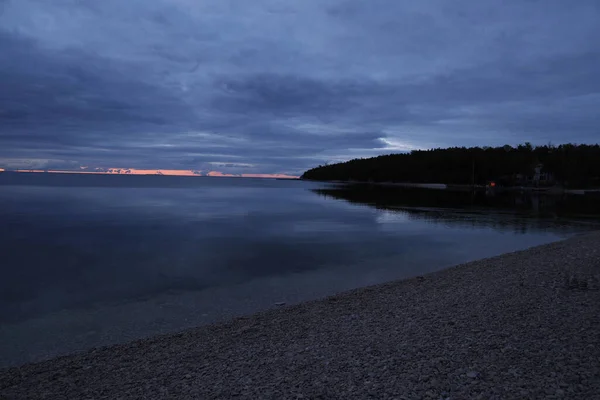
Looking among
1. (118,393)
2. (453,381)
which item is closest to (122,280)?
(118,393)

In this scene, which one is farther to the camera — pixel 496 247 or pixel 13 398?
pixel 496 247

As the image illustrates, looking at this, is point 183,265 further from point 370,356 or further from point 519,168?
point 519,168

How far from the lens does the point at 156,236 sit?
23.8 m

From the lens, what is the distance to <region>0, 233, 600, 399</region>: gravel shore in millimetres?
5164

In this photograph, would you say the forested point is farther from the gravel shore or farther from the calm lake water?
the gravel shore

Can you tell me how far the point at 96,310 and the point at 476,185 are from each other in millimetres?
130119

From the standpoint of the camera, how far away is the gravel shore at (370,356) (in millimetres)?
5164

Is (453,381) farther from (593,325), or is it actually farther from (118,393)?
(118,393)

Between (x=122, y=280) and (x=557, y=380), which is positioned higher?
(x=557, y=380)

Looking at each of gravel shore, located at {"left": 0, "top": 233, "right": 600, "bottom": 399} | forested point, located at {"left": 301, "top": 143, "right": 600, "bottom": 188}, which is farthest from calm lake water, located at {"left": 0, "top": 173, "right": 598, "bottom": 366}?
forested point, located at {"left": 301, "top": 143, "right": 600, "bottom": 188}

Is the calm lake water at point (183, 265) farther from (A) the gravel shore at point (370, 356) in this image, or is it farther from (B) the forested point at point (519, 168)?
(B) the forested point at point (519, 168)

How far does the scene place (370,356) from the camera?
6223 millimetres

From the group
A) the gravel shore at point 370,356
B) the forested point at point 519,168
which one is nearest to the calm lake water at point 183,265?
the gravel shore at point 370,356

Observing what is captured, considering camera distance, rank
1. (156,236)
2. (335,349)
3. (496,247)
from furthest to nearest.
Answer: (156,236) < (496,247) < (335,349)
